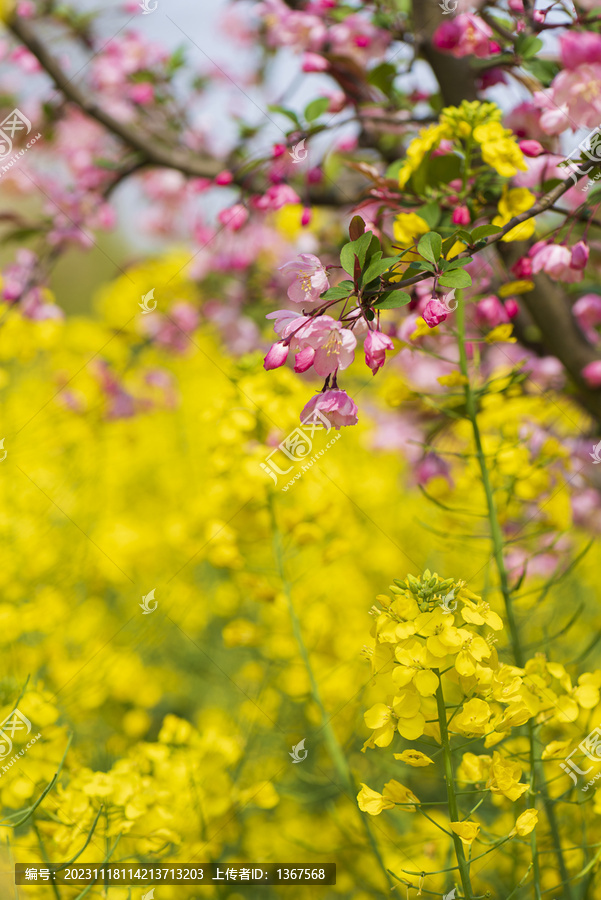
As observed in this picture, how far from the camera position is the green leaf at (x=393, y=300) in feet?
1.27

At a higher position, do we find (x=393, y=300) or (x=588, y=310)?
(x=393, y=300)

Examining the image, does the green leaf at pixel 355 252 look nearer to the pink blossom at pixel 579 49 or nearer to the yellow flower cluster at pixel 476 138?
the yellow flower cluster at pixel 476 138

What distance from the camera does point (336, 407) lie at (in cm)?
42

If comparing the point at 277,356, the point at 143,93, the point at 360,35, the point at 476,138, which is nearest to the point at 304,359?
the point at 277,356

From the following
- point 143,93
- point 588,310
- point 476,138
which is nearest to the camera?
point 476,138

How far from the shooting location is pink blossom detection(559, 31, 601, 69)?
52cm

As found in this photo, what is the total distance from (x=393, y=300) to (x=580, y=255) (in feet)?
0.77

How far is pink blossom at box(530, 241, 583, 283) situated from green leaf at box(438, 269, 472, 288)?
0.19 metres

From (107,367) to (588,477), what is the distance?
3.48ft

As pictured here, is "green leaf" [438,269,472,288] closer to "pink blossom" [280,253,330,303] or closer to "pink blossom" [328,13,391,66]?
"pink blossom" [280,253,330,303]

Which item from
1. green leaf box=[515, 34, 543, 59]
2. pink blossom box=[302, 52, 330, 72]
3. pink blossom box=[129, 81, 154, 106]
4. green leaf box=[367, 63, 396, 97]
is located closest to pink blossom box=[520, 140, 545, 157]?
green leaf box=[515, 34, 543, 59]

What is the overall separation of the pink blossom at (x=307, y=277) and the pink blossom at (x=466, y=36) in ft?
1.21

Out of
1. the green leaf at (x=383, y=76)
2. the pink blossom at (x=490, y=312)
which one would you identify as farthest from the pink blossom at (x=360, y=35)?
the pink blossom at (x=490, y=312)

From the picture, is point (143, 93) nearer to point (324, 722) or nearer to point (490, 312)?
point (490, 312)
